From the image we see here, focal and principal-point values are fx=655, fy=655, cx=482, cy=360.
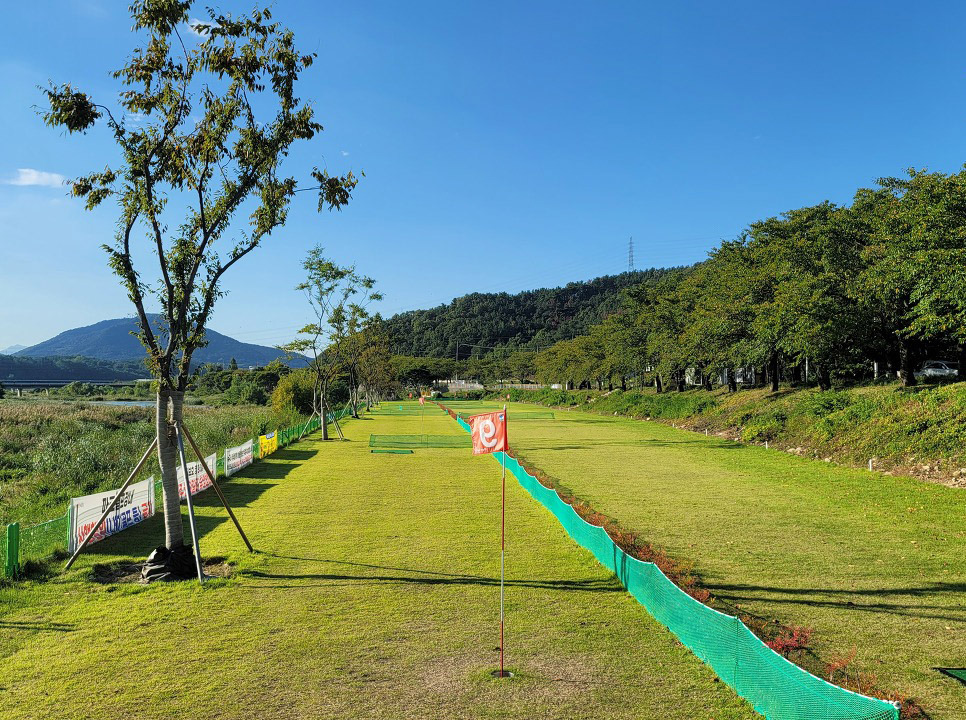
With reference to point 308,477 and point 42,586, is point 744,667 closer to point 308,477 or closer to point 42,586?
point 42,586

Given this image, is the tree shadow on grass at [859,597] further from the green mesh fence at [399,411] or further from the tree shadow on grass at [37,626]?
the green mesh fence at [399,411]

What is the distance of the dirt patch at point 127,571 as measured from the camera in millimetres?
10711

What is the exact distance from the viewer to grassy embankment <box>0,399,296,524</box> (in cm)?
1869

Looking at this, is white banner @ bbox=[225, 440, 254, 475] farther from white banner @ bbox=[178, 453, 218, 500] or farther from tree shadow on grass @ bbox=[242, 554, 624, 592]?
tree shadow on grass @ bbox=[242, 554, 624, 592]

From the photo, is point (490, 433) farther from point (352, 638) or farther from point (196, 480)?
point (196, 480)

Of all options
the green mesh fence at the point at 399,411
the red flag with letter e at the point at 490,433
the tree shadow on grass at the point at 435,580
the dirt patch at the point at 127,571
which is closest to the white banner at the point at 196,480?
the dirt patch at the point at 127,571

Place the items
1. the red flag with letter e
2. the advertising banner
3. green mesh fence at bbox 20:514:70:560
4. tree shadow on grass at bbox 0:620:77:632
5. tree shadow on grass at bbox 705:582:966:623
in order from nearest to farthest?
tree shadow on grass at bbox 0:620:77:632 < tree shadow on grass at bbox 705:582:966:623 < the red flag with letter e < green mesh fence at bbox 20:514:70:560 < the advertising banner

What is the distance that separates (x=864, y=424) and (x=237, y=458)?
23.9 m

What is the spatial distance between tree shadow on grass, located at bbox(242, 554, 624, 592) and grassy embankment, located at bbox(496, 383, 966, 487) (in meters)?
14.5

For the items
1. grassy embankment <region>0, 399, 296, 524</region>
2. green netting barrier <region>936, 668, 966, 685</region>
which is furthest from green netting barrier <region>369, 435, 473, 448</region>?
green netting barrier <region>936, 668, 966, 685</region>

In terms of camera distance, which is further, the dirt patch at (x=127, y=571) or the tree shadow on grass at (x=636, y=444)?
the tree shadow on grass at (x=636, y=444)

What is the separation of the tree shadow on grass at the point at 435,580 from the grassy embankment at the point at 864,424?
14.5 metres

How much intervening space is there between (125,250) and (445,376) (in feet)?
497

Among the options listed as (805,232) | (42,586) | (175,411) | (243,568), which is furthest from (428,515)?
(805,232)
